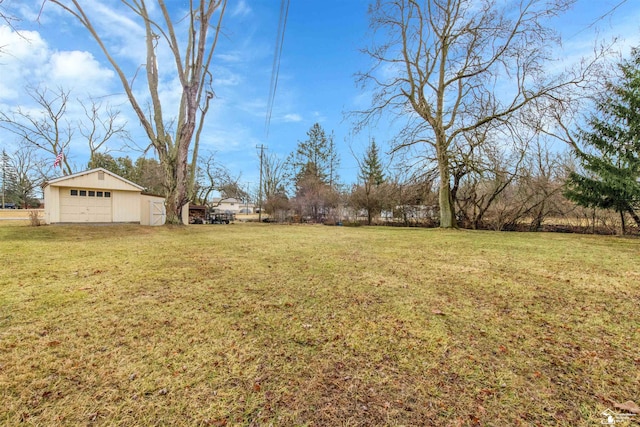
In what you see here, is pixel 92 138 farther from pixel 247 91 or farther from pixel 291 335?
pixel 291 335

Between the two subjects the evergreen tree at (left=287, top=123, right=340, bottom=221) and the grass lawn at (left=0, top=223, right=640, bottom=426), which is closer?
the grass lawn at (left=0, top=223, right=640, bottom=426)

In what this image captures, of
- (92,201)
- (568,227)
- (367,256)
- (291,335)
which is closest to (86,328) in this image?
(291,335)

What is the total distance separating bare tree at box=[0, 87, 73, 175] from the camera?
19.5 metres

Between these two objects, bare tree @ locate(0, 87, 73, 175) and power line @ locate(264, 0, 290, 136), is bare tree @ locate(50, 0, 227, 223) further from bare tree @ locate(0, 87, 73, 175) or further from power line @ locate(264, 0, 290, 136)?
bare tree @ locate(0, 87, 73, 175)

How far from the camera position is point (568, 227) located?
42.3 feet

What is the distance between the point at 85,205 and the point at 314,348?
1822 centimetres

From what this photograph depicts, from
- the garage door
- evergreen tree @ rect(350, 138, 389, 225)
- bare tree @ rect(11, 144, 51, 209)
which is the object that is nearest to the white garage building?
the garage door

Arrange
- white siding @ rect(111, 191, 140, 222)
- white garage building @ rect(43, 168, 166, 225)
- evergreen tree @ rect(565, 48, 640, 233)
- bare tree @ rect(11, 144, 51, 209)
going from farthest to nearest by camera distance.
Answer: bare tree @ rect(11, 144, 51, 209), white siding @ rect(111, 191, 140, 222), white garage building @ rect(43, 168, 166, 225), evergreen tree @ rect(565, 48, 640, 233)

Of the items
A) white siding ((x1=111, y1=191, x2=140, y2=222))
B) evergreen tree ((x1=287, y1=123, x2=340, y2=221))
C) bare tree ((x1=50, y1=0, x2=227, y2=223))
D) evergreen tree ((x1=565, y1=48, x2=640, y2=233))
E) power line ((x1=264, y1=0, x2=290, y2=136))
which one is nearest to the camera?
power line ((x1=264, y1=0, x2=290, y2=136))

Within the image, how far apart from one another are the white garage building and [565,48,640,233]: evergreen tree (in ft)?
69.4

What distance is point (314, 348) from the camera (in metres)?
2.03

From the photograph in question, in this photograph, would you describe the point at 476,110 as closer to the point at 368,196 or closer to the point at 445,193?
the point at 445,193

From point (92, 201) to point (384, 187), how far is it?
18178mm

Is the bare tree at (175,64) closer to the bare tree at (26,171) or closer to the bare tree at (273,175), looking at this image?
the bare tree at (273,175)
